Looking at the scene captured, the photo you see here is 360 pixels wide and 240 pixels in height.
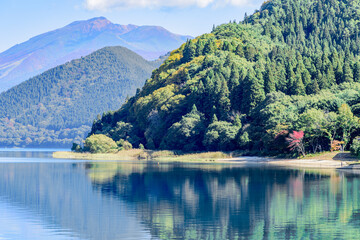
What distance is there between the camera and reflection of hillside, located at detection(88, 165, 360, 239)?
115 ft

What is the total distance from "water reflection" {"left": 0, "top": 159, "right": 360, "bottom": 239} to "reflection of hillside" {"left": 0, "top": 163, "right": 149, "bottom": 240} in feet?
0.20

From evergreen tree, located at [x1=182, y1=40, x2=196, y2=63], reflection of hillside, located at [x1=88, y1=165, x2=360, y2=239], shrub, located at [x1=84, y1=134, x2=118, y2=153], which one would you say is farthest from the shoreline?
evergreen tree, located at [x1=182, y1=40, x2=196, y2=63]

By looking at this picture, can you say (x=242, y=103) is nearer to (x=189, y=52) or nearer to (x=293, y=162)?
(x=293, y=162)

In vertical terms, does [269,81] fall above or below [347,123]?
above

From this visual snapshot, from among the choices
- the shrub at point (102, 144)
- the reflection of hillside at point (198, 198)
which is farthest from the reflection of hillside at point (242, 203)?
the shrub at point (102, 144)

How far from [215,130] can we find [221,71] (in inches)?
991

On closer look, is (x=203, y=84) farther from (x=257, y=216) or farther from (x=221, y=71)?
(x=257, y=216)

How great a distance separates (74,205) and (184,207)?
948 cm

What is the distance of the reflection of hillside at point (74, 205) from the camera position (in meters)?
36.2

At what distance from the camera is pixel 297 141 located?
94500 millimetres

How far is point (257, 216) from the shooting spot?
40250mm

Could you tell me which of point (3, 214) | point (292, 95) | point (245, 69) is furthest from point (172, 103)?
point (3, 214)

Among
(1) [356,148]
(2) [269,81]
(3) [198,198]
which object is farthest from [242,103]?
(3) [198,198]

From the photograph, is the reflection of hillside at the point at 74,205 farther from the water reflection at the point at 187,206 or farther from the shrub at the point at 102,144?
the shrub at the point at 102,144
